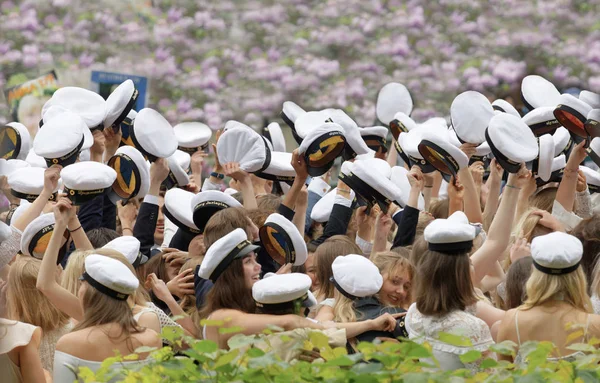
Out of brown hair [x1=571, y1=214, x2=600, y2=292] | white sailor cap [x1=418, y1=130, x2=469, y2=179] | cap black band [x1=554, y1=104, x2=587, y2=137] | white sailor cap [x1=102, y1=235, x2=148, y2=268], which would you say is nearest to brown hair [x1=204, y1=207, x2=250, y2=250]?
white sailor cap [x1=102, y1=235, x2=148, y2=268]

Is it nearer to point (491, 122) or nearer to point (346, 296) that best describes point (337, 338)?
point (346, 296)

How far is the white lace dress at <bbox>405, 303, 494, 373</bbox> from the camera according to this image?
15.2ft

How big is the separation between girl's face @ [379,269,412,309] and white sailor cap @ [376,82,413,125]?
3.17m

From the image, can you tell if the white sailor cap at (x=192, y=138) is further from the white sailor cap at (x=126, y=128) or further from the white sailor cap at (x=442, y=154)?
the white sailor cap at (x=442, y=154)

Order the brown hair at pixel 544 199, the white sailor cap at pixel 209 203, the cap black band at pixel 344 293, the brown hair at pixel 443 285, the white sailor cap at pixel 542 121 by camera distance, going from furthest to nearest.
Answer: the white sailor cap at pixel 542 121
the brown hair at pixel 544 199
the white sailor cap at pixel 209 203
the cap black band at pixel 344 293
the brown hair at pixel 443 285

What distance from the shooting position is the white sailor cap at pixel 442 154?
250 inches

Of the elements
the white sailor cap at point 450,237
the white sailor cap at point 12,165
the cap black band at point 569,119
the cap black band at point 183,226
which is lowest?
the cap black band at point 183,226

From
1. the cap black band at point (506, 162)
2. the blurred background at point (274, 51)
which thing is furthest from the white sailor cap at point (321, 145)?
the blurred background at point (274, 51)

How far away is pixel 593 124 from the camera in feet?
20.9

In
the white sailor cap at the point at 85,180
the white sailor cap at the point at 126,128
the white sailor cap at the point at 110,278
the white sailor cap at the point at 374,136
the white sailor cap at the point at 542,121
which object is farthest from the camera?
the white sailor cap at the point at 374,136

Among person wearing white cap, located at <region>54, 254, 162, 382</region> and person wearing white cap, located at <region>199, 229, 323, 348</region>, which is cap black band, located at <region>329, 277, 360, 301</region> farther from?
person wearing white cap, located at <region>54, 254, 162, 382</region>

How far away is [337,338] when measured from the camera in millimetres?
4648

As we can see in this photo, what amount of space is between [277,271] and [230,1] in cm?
799

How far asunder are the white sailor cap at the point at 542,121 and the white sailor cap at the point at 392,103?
5.18 ft
